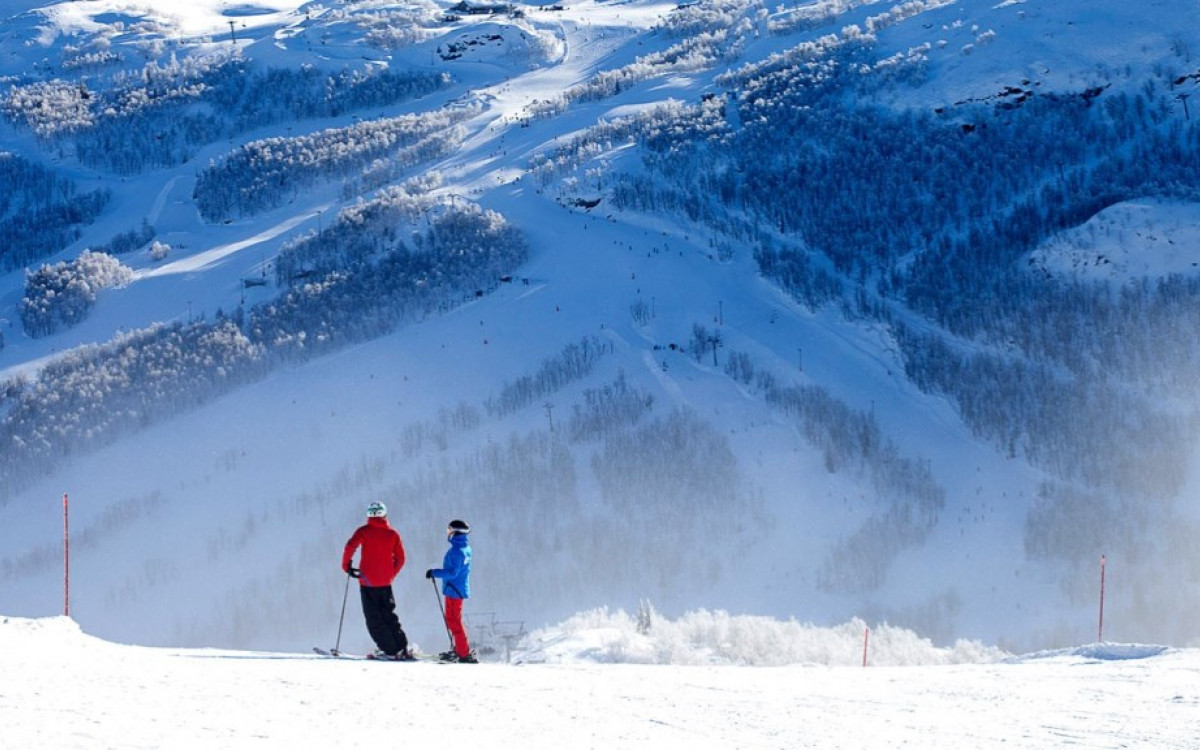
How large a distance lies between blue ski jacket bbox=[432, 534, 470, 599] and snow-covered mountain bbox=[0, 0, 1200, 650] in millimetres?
21578

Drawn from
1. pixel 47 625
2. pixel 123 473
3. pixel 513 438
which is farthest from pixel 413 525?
pixel 47 625

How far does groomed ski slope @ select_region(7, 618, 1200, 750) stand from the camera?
1029 cm

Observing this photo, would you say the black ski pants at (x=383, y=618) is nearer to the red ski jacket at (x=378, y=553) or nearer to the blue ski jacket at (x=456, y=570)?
the red ski jacket at (x=378, y=553)

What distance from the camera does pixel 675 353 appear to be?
52.7m

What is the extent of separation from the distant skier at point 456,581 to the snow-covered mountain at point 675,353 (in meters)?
21.3

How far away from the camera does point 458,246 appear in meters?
64.1

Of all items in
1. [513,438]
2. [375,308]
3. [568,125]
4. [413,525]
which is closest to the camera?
[413,525]

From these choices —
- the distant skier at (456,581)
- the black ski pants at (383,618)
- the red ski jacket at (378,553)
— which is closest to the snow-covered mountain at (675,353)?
the distant skier at (456,581)

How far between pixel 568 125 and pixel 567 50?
33858mm

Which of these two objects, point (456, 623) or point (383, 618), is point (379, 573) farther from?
point (456, 623)

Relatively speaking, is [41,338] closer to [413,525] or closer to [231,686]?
[413,525]

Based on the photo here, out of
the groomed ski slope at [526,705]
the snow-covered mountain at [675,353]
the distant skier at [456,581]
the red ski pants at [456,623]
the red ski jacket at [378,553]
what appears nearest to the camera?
the groomed ski slope at [526,705]

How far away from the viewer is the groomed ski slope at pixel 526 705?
10289 mm

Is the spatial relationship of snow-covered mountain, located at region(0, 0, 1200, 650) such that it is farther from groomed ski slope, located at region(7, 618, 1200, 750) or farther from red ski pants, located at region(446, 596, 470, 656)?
groomed ski slope, located at region(7, 618, 1200, 750)
